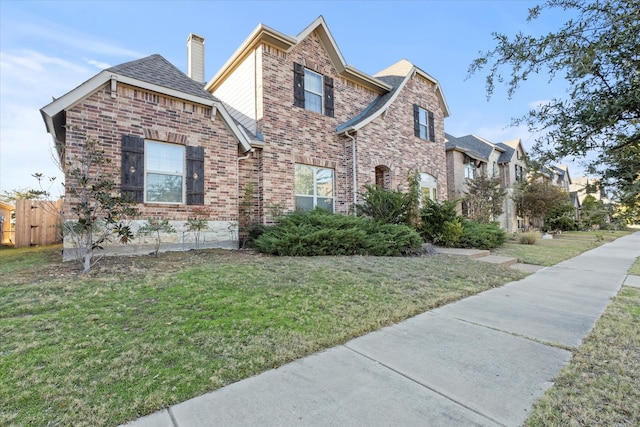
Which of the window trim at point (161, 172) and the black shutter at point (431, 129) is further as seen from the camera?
the black shutter at point (431, 129)

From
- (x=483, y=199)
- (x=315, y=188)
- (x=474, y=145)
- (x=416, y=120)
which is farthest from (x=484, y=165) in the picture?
(x=315, y=188)

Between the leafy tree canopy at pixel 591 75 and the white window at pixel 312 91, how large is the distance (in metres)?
9.68

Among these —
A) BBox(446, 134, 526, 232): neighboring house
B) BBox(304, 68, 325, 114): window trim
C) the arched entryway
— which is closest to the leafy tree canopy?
BBox(304, 68, 325, 114): window trim

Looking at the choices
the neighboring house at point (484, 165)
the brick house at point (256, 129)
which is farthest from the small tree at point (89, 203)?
the neighboring house at point (484, 165)

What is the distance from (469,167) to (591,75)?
865 inches

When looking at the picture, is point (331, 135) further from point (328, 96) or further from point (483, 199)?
point (483, 199)

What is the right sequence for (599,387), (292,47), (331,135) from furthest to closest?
(331,135)
(292,47)
(599,387)

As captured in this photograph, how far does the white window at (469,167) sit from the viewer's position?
21.2 metres

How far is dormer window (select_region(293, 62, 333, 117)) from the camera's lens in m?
10.8

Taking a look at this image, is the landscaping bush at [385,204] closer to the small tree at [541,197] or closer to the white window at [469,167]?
the white window at [469,167]

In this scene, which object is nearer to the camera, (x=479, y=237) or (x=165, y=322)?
(x=165, y=322)

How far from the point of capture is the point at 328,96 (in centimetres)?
1170

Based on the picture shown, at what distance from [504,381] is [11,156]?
1978cm

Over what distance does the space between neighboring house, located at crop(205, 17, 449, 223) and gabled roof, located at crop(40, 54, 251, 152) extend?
5.76ft
